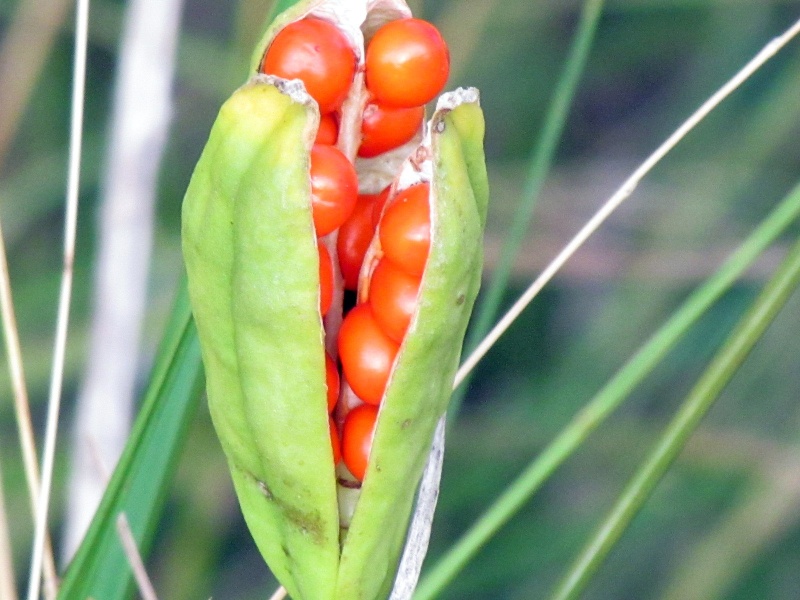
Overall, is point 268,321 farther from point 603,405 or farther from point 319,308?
point 603,405

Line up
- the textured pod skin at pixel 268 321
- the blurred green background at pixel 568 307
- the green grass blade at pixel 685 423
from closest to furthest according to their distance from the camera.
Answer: the textured pod skin at pixel 268 321
the green grass blade at pixel 685 423
the blurred green background at pixel 568 307

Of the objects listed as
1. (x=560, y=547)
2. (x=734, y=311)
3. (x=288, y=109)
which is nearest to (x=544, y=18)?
(x=734, y=311)

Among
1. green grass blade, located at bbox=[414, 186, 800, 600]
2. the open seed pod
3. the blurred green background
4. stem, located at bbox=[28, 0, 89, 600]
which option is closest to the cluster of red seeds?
the open seed pod

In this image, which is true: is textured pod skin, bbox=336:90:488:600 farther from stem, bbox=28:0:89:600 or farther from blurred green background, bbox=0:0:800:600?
blurred green background, bbox=0:0:800:600

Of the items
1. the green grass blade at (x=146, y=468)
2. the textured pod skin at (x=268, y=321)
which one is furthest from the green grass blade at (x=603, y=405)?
the green grass blade at (x=146, y=468)

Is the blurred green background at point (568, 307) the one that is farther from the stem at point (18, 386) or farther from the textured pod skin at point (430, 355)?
the textured pod skin at point (430, 355)

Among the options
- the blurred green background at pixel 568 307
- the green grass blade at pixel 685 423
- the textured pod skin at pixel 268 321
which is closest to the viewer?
the textured pod skin at pixel 268 321
